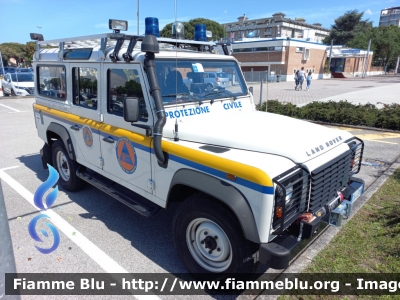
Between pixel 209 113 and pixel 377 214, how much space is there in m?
2.84

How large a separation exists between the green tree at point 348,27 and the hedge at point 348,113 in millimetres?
68795

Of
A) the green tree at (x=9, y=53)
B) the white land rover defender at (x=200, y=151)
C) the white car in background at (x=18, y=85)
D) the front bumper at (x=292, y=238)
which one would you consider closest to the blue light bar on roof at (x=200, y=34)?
the white land rover defender at (x=200, y=151)

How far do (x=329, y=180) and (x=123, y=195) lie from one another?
2.51 m

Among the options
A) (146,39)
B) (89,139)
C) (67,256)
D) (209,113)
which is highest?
(146,39)

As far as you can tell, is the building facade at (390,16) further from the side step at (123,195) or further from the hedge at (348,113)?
the side step at (123,195)

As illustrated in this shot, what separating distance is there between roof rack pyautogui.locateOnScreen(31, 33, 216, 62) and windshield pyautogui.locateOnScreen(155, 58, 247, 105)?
362 millimetres

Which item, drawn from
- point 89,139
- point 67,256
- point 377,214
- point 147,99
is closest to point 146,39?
point 147,99

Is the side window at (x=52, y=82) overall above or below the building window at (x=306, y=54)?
below

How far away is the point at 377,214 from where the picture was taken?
4148mm

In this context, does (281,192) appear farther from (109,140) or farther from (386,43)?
(386,43)

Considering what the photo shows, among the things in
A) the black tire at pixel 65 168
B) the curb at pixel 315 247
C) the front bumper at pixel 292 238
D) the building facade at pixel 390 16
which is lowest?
the curb at pixel 315 247

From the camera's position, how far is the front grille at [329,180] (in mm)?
2656

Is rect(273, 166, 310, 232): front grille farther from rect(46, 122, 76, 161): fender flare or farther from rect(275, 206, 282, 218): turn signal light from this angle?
rect(46, 122, 76, 161): fender flare

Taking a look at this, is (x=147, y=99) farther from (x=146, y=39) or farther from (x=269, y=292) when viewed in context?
(x=269, y=292)
